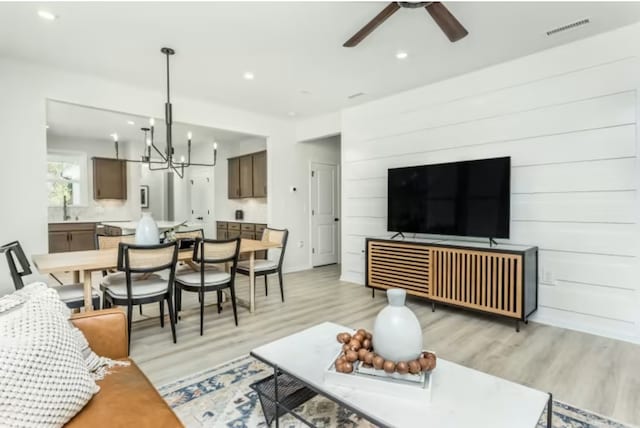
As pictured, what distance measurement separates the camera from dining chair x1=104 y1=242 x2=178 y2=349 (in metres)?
2.73

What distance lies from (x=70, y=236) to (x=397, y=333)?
7186 mm

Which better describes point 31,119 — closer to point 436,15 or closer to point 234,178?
point 234,178

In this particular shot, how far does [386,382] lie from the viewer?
137 centimetres

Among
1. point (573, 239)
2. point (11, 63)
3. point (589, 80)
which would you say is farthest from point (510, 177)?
point (11, 63)

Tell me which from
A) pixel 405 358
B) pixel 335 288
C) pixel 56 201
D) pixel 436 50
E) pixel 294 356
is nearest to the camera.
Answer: pixel 405 358

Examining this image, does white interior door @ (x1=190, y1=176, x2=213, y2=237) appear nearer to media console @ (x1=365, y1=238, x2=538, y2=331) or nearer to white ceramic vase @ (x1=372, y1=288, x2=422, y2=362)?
media console @ (x1=365, y1=238, x2=538, y2=331)

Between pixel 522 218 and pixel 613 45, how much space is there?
1.72 meters

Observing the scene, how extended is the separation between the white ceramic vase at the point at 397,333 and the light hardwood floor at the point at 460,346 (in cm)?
143

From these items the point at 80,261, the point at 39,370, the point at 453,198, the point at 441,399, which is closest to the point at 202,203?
the point at 80,261

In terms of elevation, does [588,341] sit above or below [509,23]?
below

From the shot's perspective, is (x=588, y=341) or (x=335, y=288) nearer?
(x=588, y=341)

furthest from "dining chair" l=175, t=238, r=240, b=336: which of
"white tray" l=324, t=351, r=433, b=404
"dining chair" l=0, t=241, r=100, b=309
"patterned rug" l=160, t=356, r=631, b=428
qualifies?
"white tray" l=324, t=351, r=433, b=404

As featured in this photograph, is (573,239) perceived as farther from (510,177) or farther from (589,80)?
(589,80)

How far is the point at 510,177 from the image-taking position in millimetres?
3502
